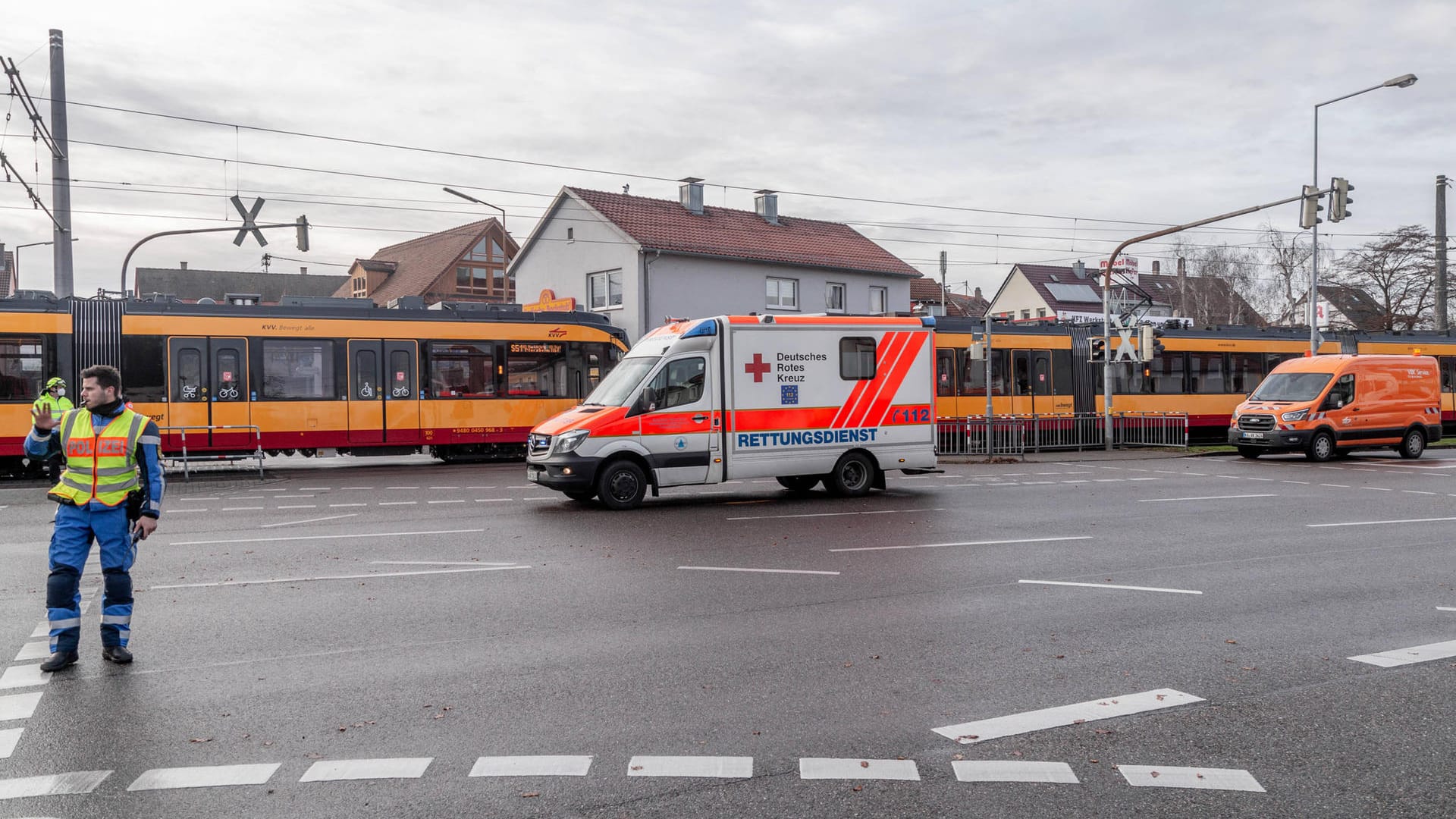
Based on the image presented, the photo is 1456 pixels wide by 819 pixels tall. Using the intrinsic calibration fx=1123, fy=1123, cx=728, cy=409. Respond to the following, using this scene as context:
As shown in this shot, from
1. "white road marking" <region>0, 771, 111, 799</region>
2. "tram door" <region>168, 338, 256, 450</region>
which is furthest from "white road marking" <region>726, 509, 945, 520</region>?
"tram door" <region>168, 338, 256, 450</region>

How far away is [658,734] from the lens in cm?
519

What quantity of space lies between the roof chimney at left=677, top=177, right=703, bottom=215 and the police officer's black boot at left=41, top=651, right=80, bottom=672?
37.6 metres

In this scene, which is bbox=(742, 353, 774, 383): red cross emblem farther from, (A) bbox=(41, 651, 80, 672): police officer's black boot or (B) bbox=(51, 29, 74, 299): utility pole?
(B) bbox=(51, 29, 74, 299): utility pole

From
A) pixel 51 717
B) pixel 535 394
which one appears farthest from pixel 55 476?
pixel 535 394

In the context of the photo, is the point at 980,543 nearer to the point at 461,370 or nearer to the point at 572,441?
the point at 572,441

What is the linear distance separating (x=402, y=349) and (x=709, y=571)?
51.1ft

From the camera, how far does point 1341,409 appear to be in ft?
81.4

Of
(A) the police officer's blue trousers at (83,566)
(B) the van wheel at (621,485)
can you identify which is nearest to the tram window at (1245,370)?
(B) the van wheel at (621,485)

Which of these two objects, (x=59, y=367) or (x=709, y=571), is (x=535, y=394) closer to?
(x=59, y=367)

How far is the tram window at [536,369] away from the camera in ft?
81.9

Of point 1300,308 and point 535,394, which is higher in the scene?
point 1300,308

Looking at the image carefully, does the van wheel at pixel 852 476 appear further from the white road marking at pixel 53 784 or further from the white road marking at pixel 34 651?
the white road marking at pixel 53 784

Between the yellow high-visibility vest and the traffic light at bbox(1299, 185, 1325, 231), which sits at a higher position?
the traffic light at bbox(1299, 185, 1325, 231)

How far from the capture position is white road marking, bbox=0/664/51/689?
20.1 ft
